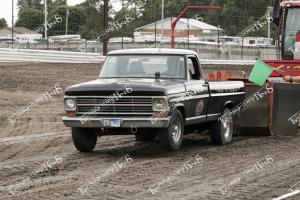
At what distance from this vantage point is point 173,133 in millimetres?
12727

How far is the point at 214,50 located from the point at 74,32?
9662 mm

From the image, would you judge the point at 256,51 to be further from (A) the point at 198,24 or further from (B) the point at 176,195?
(B) the point at 176,195

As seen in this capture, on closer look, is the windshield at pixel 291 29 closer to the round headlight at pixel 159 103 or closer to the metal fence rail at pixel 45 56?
the round headlight at pixel 159 103

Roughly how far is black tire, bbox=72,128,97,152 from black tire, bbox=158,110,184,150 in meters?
1.35

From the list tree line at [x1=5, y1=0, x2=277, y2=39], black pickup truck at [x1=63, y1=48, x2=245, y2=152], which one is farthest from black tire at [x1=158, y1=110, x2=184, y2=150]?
tree line at [x1=5, y1=0, x2=277, y2=39]

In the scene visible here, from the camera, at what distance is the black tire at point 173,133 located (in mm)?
12461

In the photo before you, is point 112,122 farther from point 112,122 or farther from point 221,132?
point 221,132

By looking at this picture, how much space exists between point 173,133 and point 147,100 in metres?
0.86

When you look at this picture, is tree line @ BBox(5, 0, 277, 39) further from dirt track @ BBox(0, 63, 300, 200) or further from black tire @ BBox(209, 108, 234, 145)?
black tire @ BBox(209, 108, 234, 145)

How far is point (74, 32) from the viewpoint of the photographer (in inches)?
1639

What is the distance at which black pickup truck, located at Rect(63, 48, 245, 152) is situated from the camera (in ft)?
40.2

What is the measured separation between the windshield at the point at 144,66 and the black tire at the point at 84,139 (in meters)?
1.13

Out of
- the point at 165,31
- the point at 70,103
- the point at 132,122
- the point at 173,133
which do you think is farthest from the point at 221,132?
the point at 165,31

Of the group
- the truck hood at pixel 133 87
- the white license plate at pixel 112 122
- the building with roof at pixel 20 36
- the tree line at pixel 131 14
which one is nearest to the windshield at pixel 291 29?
the truck hood at pixel 133 87
